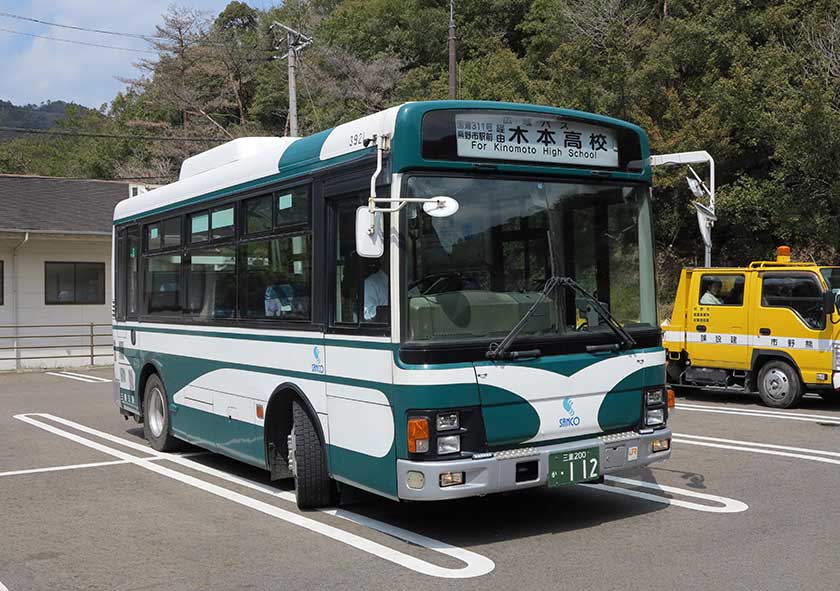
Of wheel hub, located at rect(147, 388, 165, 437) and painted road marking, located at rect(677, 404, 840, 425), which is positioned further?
painted road marking, located at rect(677, 404, 840, 425)

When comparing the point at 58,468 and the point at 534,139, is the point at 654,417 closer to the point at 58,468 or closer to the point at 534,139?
the point at 534,139

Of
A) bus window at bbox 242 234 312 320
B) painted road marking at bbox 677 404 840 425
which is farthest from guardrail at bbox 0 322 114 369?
bus window at bbox 242 234 312 320

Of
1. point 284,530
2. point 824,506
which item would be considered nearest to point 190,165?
point 284,530

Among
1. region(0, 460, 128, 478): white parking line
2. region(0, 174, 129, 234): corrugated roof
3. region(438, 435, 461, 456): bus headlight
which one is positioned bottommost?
region(0, 460, 128, 478): white parking line

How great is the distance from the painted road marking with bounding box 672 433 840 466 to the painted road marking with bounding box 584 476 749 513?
2.37 metres

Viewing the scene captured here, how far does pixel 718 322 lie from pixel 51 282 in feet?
61.2

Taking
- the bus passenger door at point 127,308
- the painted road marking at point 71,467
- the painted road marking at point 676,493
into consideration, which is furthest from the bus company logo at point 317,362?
the bus passenger door at point 127,308

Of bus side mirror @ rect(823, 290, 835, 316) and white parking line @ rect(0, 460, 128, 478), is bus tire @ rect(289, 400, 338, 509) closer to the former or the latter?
white parking line @ rect(0, 460, 128, 478)

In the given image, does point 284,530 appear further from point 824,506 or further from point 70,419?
point 70,419

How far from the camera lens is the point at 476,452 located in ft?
20.3

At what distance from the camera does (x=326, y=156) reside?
715cm

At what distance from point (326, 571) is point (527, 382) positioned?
185 cm

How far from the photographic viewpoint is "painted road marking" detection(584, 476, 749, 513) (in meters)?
7.36

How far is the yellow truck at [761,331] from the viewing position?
1399 cm
